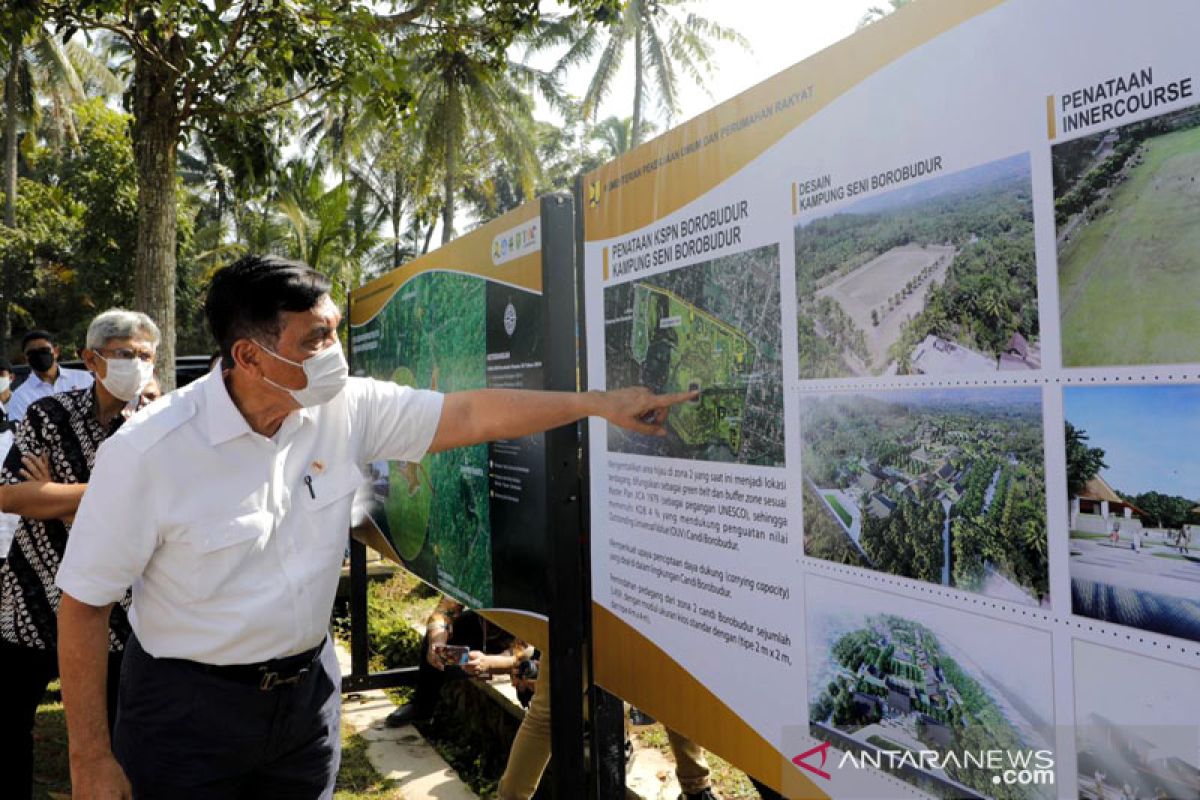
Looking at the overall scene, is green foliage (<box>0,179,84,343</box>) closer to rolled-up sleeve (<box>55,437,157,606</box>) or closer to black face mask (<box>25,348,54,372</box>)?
black face mask (<box>25,348,54,372</box>)

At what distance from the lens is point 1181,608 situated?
1.26m

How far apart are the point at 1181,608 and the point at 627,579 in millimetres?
1508

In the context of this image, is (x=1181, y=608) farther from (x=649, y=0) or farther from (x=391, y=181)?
(x=391, y=181)

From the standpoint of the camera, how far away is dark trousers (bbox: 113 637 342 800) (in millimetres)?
2186

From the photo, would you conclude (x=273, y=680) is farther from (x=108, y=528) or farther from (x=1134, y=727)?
(x=1134, y=727)

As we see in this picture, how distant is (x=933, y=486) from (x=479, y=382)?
7.07ft

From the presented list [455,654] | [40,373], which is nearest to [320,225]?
[40,373]

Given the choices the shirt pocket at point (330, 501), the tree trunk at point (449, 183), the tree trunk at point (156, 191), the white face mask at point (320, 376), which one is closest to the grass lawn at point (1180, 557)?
the white face mask at point (320, 376)

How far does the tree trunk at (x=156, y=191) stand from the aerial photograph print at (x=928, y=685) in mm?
5430

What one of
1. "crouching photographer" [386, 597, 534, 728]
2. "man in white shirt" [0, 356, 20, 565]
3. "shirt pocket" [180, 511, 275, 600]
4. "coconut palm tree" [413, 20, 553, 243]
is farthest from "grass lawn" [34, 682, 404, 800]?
"coconut palm tree" [413, 20, 553, 243]

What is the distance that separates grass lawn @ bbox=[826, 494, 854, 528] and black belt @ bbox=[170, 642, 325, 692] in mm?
1393

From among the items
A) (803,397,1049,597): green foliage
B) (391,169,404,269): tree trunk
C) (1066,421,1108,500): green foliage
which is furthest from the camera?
(391,169,404,269): tree trunk

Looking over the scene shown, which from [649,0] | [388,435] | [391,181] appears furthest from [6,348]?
[388,435]

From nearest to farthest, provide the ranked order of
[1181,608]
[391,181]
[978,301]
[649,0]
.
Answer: [1181,608] → [978,301] → [649,0] → [391,181]
